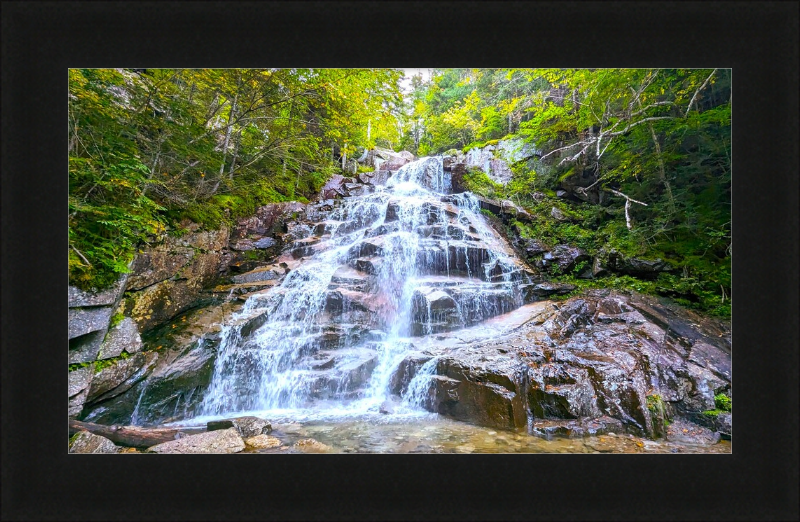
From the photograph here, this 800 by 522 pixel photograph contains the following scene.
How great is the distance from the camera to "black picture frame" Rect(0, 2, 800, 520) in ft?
6.15

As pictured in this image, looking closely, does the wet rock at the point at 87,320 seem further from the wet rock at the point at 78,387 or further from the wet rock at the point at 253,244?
the wet rock at the point at 253,244

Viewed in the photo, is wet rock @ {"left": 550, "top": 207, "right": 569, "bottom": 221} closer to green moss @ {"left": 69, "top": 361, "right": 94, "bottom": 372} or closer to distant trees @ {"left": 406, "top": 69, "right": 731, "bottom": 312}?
distant trees @ {"left": 406, "top": 69, "right": 731, "bottom": 312}

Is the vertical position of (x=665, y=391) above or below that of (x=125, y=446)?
above

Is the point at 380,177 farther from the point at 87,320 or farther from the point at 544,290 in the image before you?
the point at 87,320

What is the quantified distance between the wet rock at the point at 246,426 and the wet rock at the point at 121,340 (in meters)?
1.27

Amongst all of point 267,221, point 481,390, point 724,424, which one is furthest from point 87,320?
point 724,424

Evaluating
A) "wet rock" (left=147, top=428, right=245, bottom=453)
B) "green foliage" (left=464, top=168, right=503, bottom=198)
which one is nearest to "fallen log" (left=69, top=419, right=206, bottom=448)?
"wet rock" (left=147, top=428, right=245, bottom=453)

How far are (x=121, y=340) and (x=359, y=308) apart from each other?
270 cm

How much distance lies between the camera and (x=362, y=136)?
19.5 feet

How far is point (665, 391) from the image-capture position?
2887 millimetres

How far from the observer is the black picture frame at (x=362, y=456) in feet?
6.15
